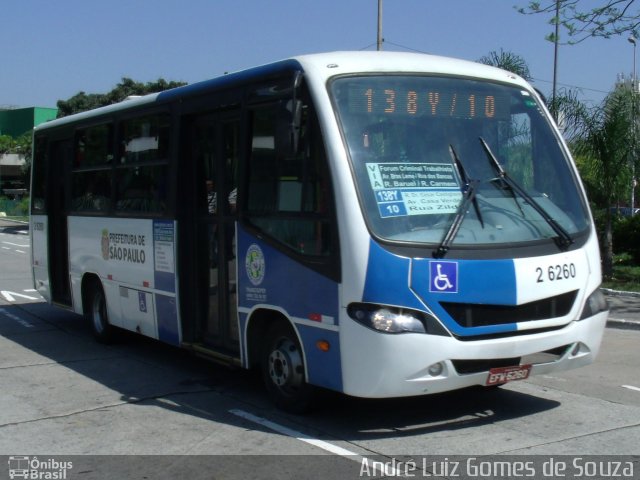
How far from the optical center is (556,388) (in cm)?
813

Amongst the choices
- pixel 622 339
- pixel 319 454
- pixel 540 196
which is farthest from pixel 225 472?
pixel 622 339

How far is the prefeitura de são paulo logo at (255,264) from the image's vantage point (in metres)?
7.24

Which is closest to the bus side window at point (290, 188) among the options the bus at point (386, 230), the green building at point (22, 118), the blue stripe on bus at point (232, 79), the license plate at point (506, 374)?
the bus at point (386, 230)

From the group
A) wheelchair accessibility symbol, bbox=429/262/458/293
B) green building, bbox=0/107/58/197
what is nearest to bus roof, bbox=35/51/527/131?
wheelchair accessibility symbol, bbox=429/262/458/293

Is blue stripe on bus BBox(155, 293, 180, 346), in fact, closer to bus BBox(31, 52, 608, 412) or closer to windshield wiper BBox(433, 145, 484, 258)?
bus BBox(31, 52, 608, 412)

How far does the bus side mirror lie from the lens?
638cm

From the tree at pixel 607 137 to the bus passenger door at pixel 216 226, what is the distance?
32.8ft

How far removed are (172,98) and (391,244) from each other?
3.79 meters

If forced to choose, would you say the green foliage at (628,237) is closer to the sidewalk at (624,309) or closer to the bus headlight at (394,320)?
the sidewalk at (624,309)

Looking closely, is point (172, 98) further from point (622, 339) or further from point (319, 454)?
point (622, 339)

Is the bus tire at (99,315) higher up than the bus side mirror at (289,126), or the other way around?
the bus side mirror at (289,126)

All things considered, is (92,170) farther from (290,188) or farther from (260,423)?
(260,423)

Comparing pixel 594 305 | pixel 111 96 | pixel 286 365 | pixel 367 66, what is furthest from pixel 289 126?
pixel 111 96

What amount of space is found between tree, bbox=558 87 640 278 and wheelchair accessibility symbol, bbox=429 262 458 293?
36.5 ft
